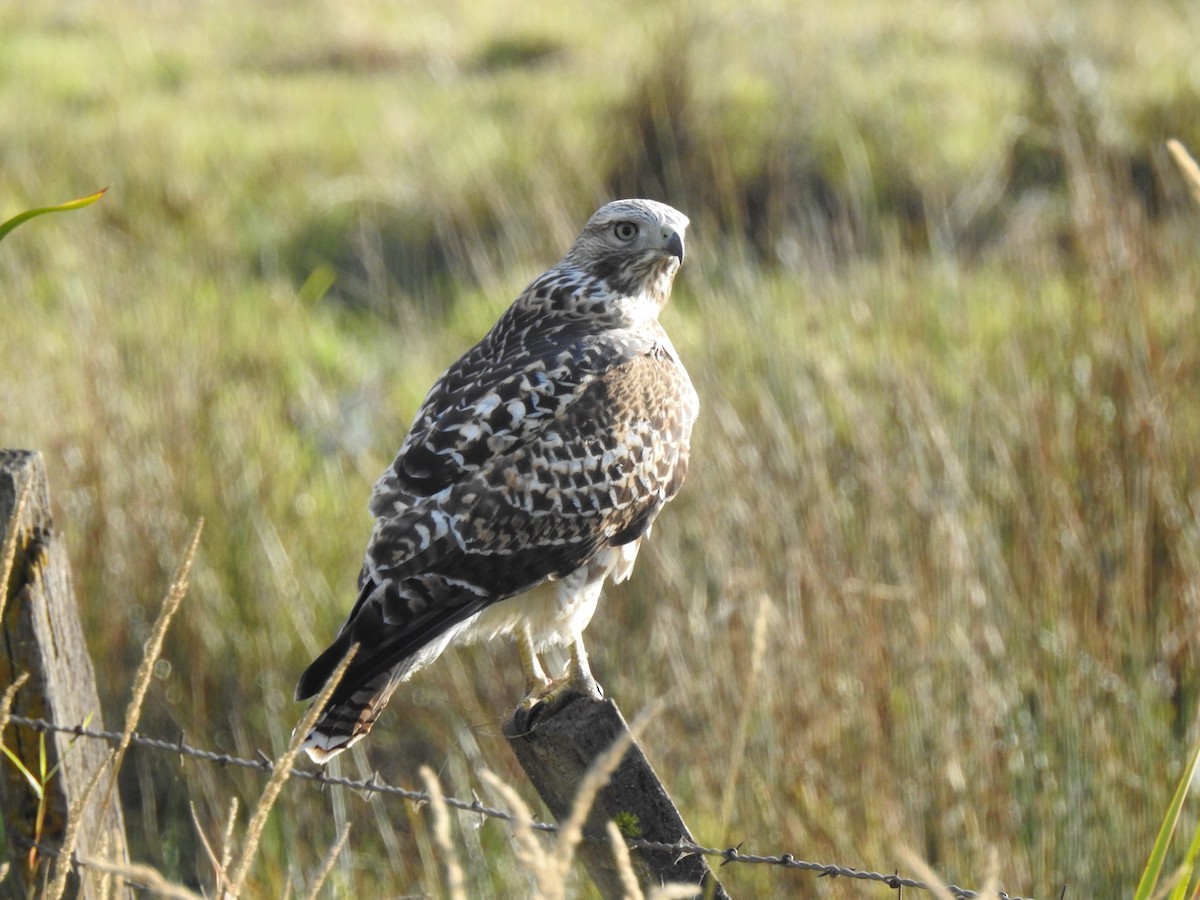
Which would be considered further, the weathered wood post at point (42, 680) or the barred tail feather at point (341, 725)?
the barred tail feather at point (341, 725)

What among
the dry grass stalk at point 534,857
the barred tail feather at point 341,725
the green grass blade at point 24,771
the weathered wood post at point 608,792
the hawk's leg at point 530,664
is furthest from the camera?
the hawk's leg at point 530,664

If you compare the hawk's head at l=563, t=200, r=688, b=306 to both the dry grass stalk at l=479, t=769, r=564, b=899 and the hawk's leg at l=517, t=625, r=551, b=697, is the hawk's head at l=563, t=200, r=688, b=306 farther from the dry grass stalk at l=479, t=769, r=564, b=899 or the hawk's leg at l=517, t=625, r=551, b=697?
the dry grass stalk at l=479, t=769, r=564, b=899

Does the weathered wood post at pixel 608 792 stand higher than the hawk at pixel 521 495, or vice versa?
the hawk at pixel 521 495

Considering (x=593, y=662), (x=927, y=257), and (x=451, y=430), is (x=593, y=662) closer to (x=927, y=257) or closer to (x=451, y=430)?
(x=451, y=430)

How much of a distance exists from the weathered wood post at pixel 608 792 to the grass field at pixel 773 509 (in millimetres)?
107

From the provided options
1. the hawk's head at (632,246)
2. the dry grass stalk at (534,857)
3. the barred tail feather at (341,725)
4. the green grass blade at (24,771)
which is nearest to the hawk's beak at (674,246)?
the hawk's head at (632,246)

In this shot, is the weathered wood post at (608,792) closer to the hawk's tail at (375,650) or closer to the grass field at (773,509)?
the grass field at (773,509)

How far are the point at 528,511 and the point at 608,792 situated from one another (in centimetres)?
89

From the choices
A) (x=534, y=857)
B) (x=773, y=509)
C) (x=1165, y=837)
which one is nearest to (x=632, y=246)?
(x=773, y=509)

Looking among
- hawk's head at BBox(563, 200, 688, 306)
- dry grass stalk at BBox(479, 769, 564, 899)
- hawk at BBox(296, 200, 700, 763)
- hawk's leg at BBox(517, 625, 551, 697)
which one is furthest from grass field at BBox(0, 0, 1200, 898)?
hawk's head at BBox(563, 200, 688, 306)

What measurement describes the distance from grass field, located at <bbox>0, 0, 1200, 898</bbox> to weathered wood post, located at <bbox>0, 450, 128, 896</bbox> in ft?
2.67

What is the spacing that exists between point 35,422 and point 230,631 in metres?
1.06

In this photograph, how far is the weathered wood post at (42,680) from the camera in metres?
2.45

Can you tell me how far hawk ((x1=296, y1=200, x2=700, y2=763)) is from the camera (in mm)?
2771
